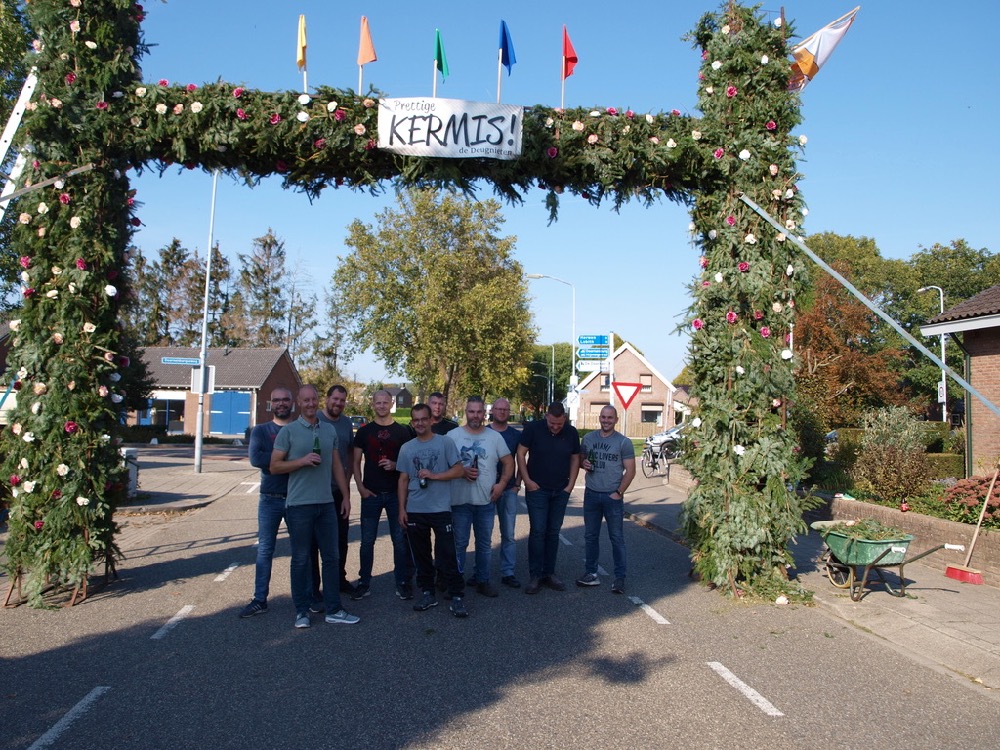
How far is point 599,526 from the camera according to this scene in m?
8.81

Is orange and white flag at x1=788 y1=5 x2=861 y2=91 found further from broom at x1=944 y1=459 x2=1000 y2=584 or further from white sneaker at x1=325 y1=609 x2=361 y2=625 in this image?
white sneaker at x1=325 y1=609 x2=361 y2=625

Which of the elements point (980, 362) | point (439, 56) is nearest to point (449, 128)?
point (439, 56)

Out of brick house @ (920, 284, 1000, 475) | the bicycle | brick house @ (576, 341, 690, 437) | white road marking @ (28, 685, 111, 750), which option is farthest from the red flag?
brick house @ (576, 341, 690, 437)

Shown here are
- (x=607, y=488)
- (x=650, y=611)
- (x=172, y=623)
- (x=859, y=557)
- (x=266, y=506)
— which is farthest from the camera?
(x=607, y=488)

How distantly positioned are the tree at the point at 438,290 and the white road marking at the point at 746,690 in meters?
36.3

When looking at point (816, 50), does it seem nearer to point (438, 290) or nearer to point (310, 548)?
point (310, 548)

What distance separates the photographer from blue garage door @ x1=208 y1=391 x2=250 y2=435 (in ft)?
176

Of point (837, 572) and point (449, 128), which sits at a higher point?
point (449, 128)

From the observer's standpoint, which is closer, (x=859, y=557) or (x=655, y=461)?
(x=859, y=557)

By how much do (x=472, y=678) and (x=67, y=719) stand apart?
8.14 ft

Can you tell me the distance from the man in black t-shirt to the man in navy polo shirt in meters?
1.38

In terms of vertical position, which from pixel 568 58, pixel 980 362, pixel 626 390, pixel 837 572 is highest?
pixel 568 58

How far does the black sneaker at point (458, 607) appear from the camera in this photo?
7.52 meters

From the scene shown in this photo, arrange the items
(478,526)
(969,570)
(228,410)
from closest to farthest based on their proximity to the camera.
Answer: (478,526), (969,570), (228,410)
